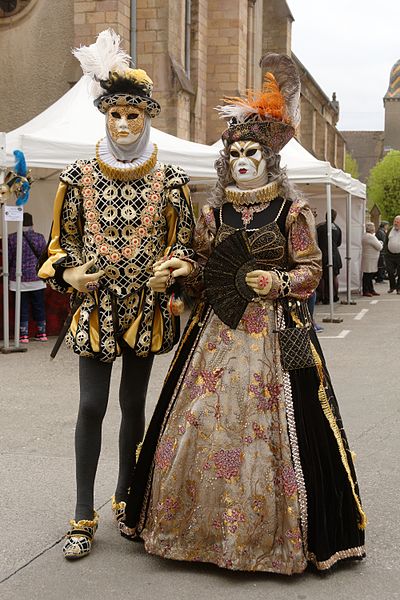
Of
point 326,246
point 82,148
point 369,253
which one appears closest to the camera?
point 82,148

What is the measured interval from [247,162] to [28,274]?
670cm

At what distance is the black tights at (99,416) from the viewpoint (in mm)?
3521

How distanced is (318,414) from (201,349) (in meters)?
0.54

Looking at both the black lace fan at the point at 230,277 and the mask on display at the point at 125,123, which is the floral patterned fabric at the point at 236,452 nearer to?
the black lace fan at the point at 230,277

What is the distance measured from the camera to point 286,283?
337cm

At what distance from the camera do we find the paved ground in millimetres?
3221

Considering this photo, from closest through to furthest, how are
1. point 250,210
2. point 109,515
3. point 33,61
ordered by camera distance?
point 250,210
point 109,515
point 33,61

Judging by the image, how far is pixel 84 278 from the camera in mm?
3404

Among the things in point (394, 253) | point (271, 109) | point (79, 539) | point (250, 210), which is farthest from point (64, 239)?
point (394, 253)

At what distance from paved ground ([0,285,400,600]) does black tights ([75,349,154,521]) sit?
275 mm

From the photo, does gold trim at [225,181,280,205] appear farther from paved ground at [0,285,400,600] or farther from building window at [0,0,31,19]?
building window at [0,0,31,19]

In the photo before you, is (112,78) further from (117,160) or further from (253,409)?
(253,409)

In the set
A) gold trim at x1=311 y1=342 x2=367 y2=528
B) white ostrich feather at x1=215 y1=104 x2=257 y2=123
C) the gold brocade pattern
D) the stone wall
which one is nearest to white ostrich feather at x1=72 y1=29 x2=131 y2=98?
white ostrich feather at x1=215 y1=104 x2=257 y2=123

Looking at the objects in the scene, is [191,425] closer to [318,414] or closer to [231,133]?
[318,414]
